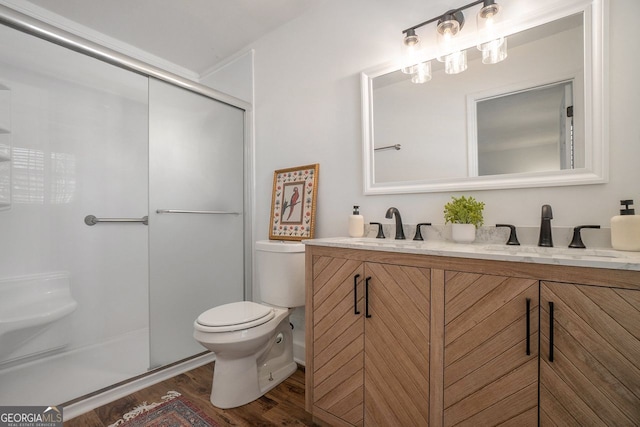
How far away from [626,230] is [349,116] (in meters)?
1.38

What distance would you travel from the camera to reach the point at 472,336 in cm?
97

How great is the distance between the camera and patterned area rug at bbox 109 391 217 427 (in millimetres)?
1396

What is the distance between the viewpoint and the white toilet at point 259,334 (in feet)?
4.83

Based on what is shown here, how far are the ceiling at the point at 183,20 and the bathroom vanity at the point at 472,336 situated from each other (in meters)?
1.80

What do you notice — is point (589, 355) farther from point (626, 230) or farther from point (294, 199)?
point (294, 199)

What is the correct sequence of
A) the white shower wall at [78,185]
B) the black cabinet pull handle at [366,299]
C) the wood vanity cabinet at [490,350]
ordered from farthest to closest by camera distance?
1. the white shower wall at [78,185]
2. the black cabinet pull handle at [366,299]
3. the wood vanity cabinet at [490,350]

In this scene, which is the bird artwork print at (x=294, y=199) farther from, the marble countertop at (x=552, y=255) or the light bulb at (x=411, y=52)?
the light bulb at (x=411, y=52)

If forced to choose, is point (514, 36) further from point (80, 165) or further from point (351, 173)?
point (80, 165)

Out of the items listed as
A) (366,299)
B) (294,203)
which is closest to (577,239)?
(366,299)

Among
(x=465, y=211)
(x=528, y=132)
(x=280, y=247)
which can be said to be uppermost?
(x=528, y=132)

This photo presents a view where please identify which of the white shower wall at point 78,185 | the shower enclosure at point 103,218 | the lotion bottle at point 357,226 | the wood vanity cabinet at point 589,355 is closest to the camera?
the wood vanity cabinet at point 589,355

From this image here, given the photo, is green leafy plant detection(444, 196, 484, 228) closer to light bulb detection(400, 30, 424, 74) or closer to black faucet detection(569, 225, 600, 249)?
black faucet detection(569, 225, 600, 249)

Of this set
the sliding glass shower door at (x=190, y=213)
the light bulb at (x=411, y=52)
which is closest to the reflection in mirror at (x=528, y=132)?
the light bulb at (x=411, y=52)

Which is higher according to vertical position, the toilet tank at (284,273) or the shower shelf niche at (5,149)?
the shower shelf niche at (5,149)
